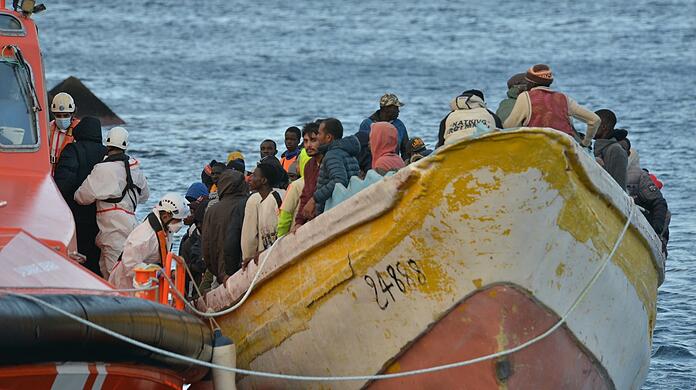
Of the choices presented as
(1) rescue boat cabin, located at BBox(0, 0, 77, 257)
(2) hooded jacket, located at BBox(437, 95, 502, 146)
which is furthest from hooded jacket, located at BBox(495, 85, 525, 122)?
(1) rescue boat cabin, located at BBox(0, 0, 77, 257)

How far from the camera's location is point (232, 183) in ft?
42.0

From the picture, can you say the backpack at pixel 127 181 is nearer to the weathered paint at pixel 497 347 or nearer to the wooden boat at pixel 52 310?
the wooden boat at pixel 52 310

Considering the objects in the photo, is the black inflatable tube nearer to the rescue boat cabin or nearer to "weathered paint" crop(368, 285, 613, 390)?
the rescue boat cabin

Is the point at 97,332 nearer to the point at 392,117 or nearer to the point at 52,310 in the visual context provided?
the point at 52,310

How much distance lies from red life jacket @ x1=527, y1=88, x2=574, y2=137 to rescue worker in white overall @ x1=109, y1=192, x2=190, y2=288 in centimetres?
262

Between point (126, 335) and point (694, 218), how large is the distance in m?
16.6

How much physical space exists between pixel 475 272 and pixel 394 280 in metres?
0.55

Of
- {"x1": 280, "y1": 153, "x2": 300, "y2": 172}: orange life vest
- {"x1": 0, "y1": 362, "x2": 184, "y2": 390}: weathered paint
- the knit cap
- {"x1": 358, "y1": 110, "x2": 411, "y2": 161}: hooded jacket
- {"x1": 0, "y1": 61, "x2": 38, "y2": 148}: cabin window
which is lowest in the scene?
{"x1": 280, "y1": 153, "x2": 300, "y2": 172}: orange life vest

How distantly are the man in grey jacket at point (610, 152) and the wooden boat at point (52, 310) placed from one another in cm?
429

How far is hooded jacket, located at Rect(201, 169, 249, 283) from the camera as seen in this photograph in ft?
41.4

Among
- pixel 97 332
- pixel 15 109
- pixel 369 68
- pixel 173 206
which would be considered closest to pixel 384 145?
pixel 173 206

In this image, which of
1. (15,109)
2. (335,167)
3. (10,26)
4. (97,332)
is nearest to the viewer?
(97,332)

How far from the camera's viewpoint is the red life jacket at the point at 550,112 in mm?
11914

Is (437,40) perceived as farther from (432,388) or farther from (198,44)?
(432,388)
